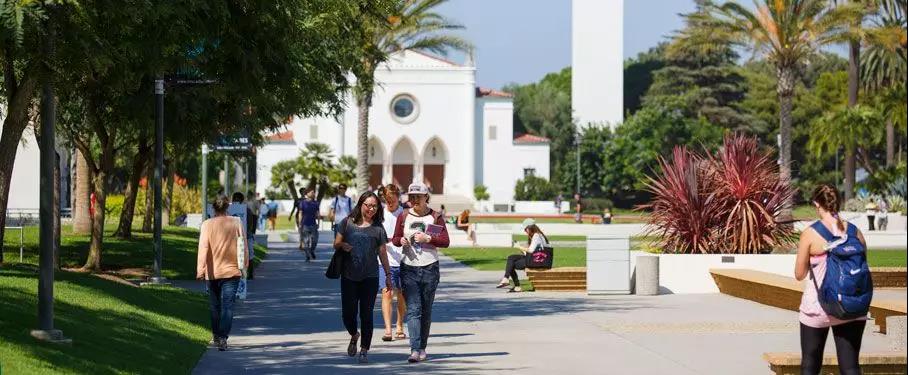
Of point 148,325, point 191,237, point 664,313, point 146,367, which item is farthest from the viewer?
point 191,237

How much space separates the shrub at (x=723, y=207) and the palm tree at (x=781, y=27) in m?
18.2

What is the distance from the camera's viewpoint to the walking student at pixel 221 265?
13.5 meters

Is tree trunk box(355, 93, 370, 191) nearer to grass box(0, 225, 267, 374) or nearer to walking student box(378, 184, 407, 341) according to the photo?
grass box(0, 225, 267, 374)

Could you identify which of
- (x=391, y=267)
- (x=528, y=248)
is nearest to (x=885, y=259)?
(x=528, y=248)

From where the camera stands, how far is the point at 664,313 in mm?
17984

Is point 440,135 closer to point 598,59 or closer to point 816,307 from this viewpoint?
point 598,59

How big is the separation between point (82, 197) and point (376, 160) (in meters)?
64.8

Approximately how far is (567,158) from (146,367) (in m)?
86.9

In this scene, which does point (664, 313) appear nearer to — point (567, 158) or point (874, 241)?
point (874, 241)

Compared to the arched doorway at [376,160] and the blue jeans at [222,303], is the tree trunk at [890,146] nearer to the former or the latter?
the arched doorway at [376,160]

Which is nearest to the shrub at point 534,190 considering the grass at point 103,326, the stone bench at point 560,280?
the stone bench at point 560,280

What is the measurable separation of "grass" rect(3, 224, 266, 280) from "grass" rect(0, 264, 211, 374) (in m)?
5.39

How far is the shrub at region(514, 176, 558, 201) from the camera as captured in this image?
94375mm

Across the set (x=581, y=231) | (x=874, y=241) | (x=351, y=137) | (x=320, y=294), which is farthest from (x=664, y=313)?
(x=351, y=137)
